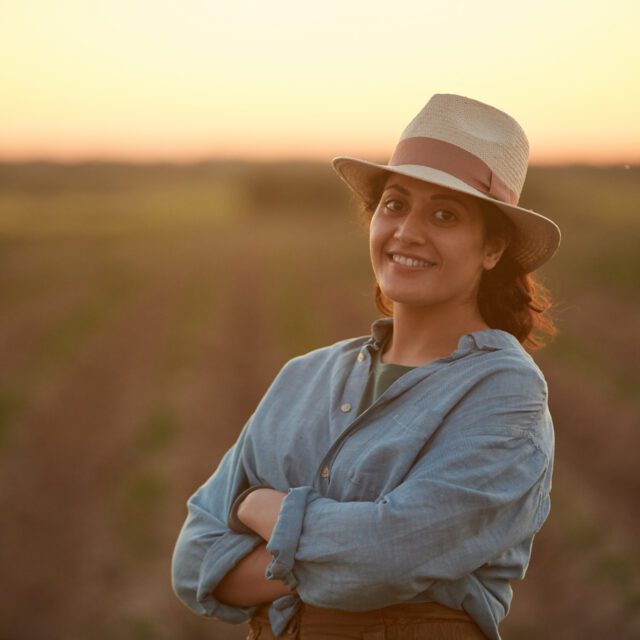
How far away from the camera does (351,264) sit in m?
26.9

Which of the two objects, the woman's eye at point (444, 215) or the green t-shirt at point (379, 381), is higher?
the woman's eye at point (444, 215)

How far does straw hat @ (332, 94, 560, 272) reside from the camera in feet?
7.92

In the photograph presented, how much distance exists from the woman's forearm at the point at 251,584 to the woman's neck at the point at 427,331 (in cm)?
52

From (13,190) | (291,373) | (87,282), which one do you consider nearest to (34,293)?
(87,282)

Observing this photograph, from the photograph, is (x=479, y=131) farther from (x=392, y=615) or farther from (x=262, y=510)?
(x=392, y=615)

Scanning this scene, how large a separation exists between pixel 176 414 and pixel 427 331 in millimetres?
7987

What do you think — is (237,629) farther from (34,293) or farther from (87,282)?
(87,282)

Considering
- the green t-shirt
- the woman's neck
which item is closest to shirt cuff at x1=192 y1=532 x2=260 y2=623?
the green t-shirt

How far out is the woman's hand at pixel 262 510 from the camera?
2342 millimetres

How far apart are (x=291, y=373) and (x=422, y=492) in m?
0.56

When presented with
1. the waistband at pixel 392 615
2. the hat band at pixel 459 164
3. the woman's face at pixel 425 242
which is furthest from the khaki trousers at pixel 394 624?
the hat band at pixel 459 164

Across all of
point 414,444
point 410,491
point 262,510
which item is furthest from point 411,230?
point 262,510

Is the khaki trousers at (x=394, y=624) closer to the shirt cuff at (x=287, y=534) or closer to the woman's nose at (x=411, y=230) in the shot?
the shirt cuff at (x=287, y=534)

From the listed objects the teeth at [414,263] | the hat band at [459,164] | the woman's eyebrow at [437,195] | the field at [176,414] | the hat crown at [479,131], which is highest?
the hat crown at [479,131]
